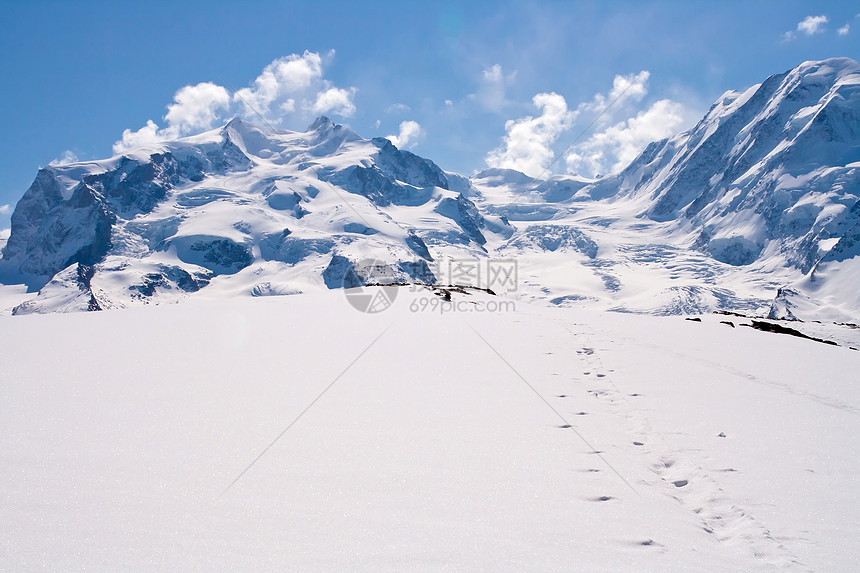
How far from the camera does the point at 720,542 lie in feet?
13.9

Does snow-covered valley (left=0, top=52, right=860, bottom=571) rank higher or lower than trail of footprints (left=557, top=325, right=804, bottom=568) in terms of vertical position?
higher

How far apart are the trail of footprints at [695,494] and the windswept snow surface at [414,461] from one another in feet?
0.08

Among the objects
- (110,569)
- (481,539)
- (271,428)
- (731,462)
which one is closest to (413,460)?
(481,539)

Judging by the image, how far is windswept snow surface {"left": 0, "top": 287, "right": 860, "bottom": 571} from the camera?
378cm

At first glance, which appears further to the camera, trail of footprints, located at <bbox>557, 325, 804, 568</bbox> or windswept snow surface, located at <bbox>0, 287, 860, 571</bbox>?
trail of footprints, located at <bbox>557, 325, 804, 568</bbox>

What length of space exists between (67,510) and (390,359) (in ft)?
22.9

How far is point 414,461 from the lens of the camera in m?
5.33

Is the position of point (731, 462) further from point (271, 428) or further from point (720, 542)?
A: point (271, 428)

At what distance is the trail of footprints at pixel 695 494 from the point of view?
4.12 metres

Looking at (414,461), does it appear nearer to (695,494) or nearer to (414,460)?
(414,460)

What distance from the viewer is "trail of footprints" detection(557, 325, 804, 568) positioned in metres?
4.12

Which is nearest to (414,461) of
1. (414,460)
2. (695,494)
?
(414,460)

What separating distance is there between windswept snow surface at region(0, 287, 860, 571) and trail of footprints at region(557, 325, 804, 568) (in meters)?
0.03

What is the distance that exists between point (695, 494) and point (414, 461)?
320 centimetres
